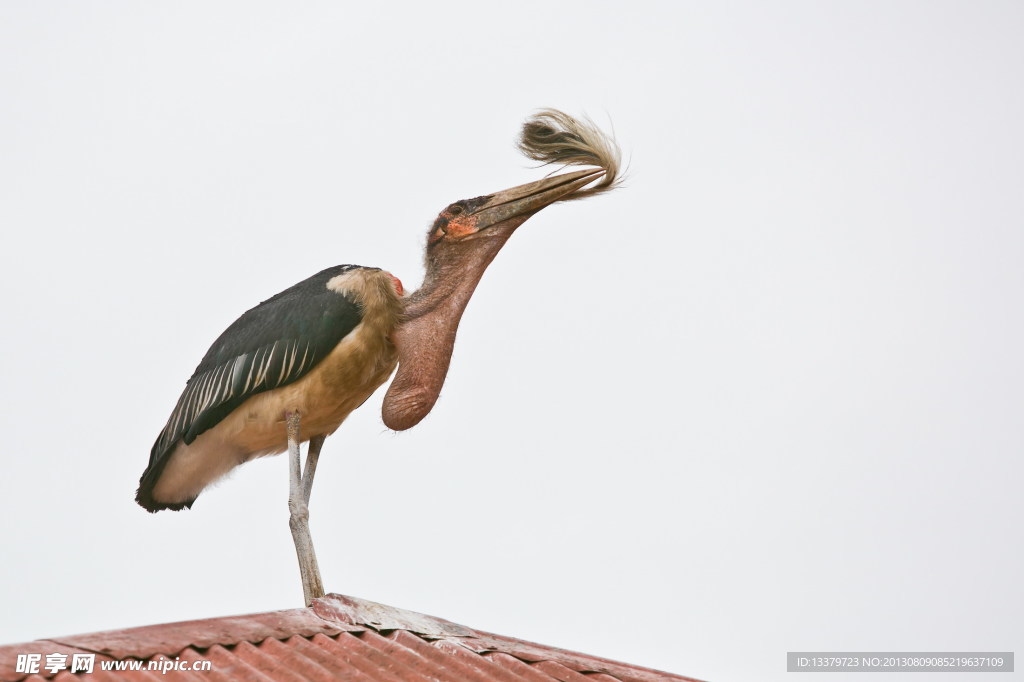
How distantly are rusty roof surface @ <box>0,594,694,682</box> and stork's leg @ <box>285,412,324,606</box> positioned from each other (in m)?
0.65

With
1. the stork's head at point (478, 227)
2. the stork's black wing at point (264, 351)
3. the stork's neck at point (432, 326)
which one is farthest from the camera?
the stork's head at point (478, 227)

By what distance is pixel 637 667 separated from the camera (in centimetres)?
615

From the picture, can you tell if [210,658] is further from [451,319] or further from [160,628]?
[451,319]

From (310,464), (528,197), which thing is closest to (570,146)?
(528,197)

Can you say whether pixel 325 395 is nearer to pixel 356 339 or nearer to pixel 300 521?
pixel 356 339

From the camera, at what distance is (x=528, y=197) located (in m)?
7.40

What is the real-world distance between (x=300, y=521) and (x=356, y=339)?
1.04 metres

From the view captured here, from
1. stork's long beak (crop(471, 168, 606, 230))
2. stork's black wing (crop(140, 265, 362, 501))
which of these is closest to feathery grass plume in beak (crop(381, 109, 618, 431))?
stork's long beak (crop(471, 168, 606, 230))

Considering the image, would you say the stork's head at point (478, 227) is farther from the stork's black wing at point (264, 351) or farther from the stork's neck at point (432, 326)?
the stork's black wing at point (264, 351)

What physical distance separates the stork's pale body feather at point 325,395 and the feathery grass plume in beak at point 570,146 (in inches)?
44.9

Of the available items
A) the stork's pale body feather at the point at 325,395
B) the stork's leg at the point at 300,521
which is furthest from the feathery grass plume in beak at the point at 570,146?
the stork's leg at the point at 300,521

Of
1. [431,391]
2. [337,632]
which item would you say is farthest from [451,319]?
[337,632]

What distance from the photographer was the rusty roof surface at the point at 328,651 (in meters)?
5.02

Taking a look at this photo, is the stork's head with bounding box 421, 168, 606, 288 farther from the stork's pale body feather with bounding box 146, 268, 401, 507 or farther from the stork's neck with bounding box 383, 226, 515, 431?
the stork's pale body feather with bounding box 146, 268, 401, 507
